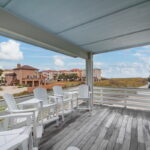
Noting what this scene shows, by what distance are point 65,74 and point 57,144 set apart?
8.03 feet

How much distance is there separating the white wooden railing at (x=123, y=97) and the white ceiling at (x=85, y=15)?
238cm

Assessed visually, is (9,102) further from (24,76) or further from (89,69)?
(89,69)

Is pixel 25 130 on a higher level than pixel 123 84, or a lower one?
lower

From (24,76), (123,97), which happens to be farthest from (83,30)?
(123,97)

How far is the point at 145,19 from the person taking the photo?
84.8 inches

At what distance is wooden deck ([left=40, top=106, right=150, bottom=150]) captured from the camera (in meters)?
2.08

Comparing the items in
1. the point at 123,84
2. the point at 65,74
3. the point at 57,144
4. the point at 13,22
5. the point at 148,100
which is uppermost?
the point at 13,22

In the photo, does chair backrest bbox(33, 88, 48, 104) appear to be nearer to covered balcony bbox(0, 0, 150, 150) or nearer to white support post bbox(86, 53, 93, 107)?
covered balcony bbox(0, 0, 150, 150)

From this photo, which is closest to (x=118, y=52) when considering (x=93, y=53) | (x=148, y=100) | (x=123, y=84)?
(x=93, y=53)

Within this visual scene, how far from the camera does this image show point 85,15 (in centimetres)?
197

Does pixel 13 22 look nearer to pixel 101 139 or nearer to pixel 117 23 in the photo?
pixel 117 23

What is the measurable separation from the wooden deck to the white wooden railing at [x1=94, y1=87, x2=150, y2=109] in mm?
1153

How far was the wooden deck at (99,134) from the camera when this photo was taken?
82.0 inches

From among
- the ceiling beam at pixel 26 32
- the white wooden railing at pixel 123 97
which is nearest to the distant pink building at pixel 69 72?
the white wooden railing at pixel 123 97
